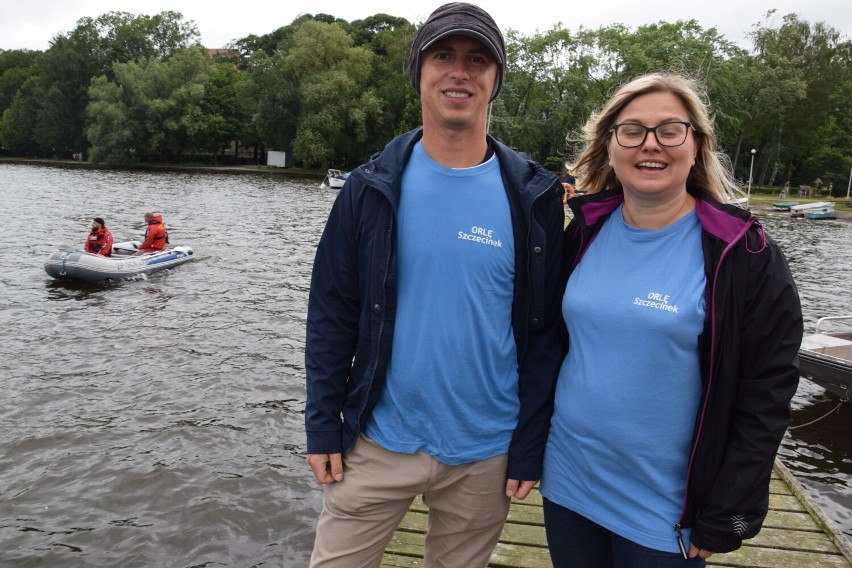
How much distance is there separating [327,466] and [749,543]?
298cm

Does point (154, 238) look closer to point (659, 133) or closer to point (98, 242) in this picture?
point (98, 242)

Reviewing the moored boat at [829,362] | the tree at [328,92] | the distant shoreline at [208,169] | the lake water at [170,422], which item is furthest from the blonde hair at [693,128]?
the distant shoreline at [208,169]

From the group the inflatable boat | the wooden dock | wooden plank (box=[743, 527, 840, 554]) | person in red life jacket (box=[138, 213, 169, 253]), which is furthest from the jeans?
person in red life jacket (box=[138, 213, 169, 253])

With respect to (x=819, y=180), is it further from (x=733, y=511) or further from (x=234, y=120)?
(x=733, y=511)

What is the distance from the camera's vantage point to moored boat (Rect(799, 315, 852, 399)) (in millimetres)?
8164

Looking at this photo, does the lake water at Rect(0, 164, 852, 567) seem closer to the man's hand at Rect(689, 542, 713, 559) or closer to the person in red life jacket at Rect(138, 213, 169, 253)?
the person in red life jacket at Rect(138, 213, 169, 253)

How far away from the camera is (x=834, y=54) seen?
52.5 metres

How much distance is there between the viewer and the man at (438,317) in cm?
225

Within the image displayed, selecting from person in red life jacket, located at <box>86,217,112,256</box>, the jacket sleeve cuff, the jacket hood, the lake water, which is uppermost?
the jacket hood

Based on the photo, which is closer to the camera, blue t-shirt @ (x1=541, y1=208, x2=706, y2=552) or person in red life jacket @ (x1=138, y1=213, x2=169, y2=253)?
blue t-shirt @ (x1=541, y1=208, x2=706, y2=552)

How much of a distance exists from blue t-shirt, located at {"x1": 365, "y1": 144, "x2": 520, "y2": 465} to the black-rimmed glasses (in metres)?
0.45

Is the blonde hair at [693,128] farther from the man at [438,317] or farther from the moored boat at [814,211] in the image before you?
the moored boat at [814,211]

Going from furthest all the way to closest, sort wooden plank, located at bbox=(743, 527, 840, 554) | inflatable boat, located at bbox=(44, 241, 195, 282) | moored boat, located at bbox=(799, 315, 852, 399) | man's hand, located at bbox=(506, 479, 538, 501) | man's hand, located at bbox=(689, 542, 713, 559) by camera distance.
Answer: inflatable boat, located at bbox=(44, 241, 195, 282) → moored boat, located at bbox=(799, 315, 852, 399) → wooden plank, located at bbox=(743, 527, 840, 554) → man's hand, located at bbox=(506, 479, 538, 501) → man's hand, located at bbox=(689, 542, 713, 559)

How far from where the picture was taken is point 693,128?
2.17m
